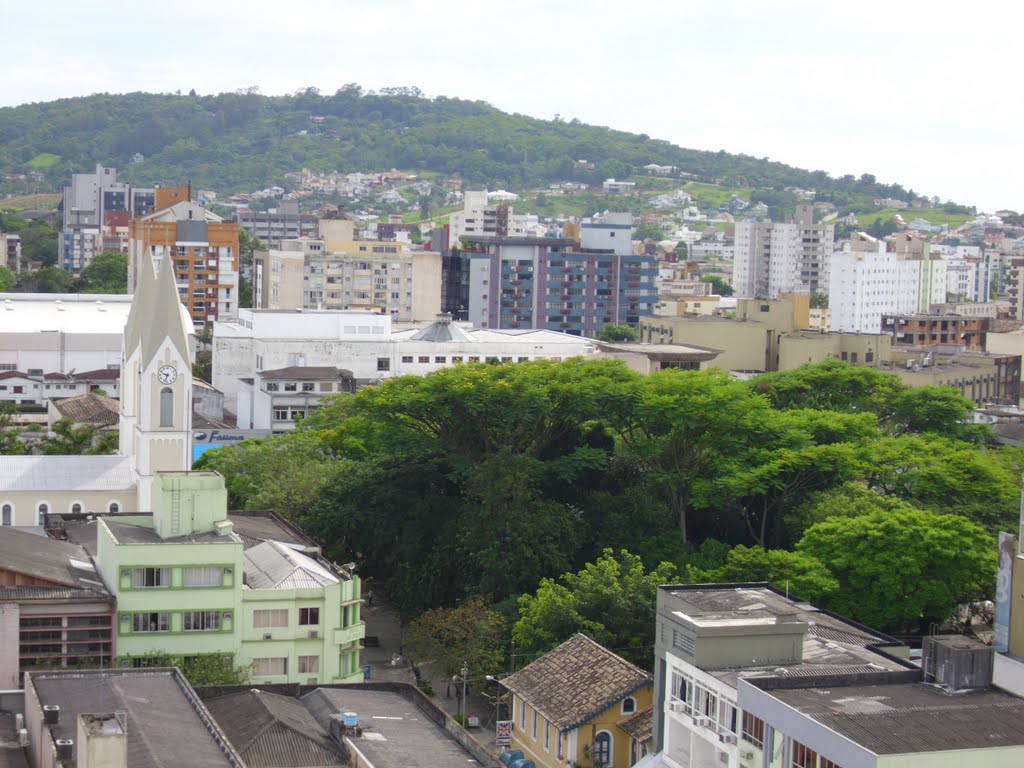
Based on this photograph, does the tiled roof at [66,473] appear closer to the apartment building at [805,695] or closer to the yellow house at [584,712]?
the yellow house at [584,712]

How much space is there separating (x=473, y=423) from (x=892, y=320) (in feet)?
267

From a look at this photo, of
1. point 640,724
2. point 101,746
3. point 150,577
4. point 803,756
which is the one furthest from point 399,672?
point 101,746

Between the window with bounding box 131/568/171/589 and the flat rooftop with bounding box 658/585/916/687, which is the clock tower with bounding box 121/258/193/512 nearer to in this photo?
the window with bounding box 131/568/171/589

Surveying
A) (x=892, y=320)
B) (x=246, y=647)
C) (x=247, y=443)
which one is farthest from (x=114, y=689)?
(x=892, y=320)

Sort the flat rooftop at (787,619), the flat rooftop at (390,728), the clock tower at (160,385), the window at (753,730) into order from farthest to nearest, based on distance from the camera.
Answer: the clock tower at (160,385) → the flat rooftop at (787,619) → the flat rooftop at (390,728) → the window at (753,730)

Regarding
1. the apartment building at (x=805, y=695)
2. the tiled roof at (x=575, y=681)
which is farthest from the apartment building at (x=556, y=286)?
the apartment building at (x=805, y=695)

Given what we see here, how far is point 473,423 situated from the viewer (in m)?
63.2

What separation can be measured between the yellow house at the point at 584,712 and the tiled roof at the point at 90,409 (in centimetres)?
4815

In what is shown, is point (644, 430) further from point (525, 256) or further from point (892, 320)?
point (525, 256)

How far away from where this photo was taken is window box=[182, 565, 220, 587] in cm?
4591

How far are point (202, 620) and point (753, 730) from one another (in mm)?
16874

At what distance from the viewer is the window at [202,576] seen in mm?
45906

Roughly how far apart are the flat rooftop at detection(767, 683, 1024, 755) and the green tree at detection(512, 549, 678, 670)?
12.0 meters

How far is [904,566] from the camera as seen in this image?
50.4 meters
